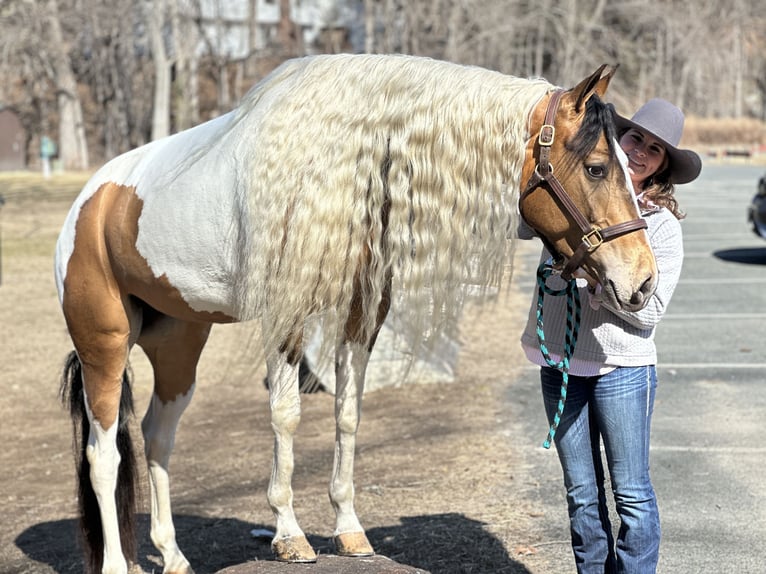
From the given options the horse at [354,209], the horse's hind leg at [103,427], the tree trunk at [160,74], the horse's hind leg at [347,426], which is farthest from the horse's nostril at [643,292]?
the tree trunk at [160,74]

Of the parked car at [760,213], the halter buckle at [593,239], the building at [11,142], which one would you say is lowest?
the building at [11,142]

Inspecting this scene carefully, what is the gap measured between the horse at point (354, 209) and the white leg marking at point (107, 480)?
0.66m

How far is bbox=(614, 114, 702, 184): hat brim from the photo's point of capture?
3375 mm

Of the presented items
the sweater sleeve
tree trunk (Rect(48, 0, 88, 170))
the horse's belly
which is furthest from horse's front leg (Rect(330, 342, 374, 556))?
tree trunk (Rect(48, 0, 88, 170))

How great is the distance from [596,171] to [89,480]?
267cm

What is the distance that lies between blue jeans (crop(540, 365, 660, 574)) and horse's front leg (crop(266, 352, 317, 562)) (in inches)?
34.9

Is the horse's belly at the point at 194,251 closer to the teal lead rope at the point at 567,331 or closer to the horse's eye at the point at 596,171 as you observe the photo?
the teal lead rope at the point at 567,331

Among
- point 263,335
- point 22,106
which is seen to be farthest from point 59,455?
point 22,106

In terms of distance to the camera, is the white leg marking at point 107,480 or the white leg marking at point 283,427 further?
the white leg marking at point 107,480

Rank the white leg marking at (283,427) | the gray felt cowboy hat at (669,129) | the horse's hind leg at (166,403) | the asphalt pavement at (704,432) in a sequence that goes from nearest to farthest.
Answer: the gray felt cowboy hat at (669,129) → the white leg marking at (283,427) → the horse's hind leg at (166,403) → the asphalt pavement at (704,432)

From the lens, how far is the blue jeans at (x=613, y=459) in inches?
140

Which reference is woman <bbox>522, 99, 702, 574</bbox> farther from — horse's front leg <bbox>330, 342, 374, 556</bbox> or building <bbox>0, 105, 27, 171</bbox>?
building <bbox>0, 105, 27, 171</bbox>

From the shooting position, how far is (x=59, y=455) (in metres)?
6.86

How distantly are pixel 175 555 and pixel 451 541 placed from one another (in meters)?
1.25
